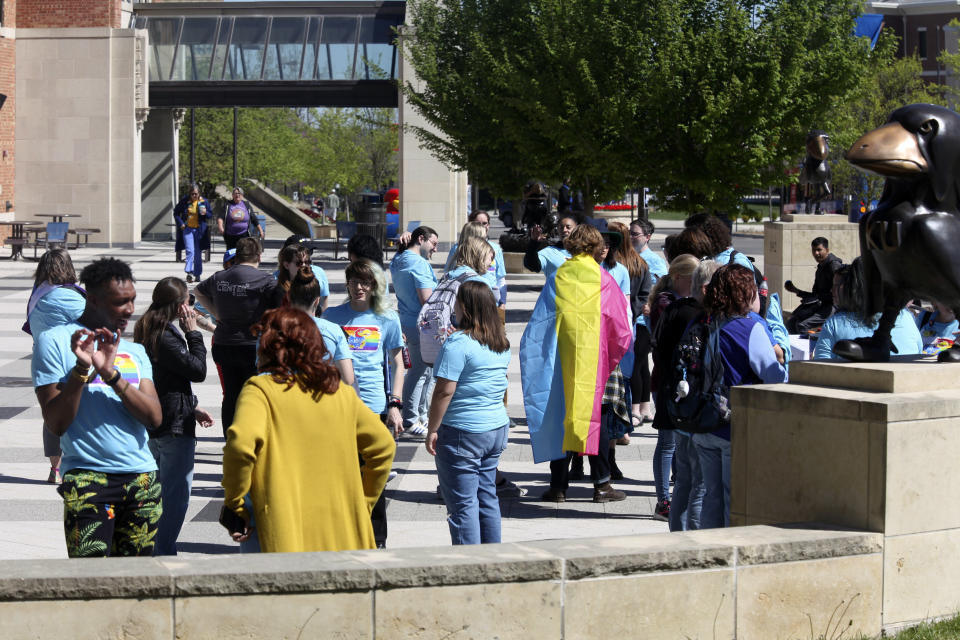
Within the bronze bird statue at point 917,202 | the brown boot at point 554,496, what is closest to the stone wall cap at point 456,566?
the bronze bird statue at point 917,202

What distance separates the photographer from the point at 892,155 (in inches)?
199

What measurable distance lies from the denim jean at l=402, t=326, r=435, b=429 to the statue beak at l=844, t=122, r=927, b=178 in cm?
637

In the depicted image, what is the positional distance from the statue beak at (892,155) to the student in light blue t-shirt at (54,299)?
528 cm

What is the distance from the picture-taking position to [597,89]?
66.8 feet

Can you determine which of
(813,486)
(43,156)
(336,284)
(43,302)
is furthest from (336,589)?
(43,156)

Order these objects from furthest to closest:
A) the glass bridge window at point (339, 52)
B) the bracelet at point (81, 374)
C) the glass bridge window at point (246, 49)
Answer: the glass bridge window at point (246, 49) → the glass bridge window at point (339, 52) → the bracelet at point (81, 374)

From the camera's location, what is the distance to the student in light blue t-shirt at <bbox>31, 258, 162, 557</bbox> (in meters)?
5.18

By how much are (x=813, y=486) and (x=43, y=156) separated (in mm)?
35884

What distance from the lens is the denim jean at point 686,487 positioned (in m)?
6.85

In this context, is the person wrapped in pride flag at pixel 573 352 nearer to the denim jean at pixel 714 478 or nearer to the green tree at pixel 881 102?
the denim jean at pixel 714 478

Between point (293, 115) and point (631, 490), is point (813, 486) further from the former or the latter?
point (293, 115)

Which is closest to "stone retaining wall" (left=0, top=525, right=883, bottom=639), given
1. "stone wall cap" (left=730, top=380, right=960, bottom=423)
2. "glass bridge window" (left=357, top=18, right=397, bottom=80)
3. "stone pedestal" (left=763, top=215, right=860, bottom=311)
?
"stone wall cap" (left=730, top=380, right=960, bottom=423)

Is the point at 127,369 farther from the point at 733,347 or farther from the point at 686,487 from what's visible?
the point at 686,487

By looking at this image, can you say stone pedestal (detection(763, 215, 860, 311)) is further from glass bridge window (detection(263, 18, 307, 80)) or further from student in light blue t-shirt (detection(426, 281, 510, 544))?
glass bridge window (detection(263, 18, 307, 80))
